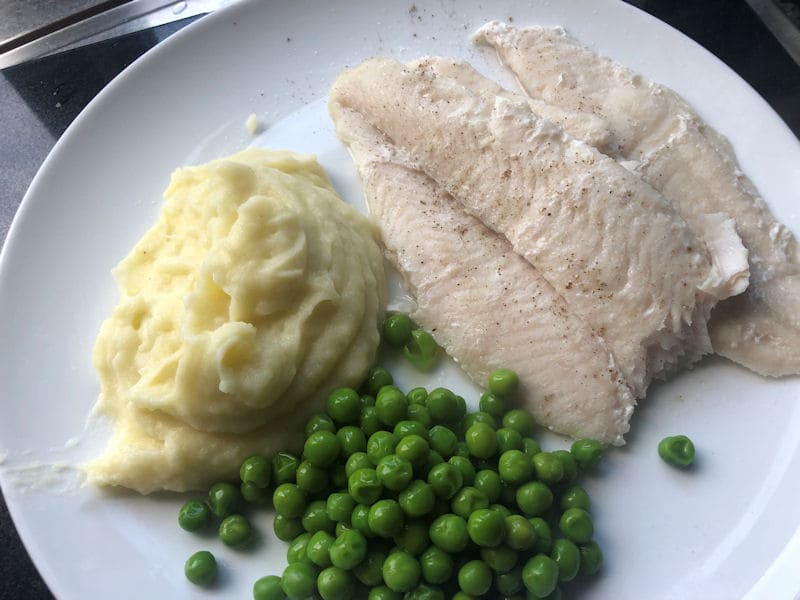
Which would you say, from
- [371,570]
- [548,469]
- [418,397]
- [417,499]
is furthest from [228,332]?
[548,469]

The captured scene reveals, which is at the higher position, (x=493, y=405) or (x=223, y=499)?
(x=223, y=499)

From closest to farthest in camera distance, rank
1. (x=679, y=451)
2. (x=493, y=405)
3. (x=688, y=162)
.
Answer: (x=679, y=451) → (x=493, y=405) → (x=688, y=162)

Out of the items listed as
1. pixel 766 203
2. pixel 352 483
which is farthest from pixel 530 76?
pixel 352 483

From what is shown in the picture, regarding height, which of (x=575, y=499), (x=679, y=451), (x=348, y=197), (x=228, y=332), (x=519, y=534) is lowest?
(x=679, y=451)

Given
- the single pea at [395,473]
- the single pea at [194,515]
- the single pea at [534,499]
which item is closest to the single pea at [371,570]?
the single pea at [395,473]

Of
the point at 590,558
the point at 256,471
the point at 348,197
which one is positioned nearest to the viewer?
the point at 590,558

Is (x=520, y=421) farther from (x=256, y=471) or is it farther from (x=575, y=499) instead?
(x=256, y=471)

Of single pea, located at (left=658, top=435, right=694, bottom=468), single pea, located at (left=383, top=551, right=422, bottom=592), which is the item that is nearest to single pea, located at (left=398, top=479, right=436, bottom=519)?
single pea, located at (left=383, top=551, right=422, bottom=592)
